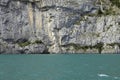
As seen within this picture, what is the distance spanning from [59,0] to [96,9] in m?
17.5

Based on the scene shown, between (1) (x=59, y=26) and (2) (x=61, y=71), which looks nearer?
(2) (x=61, y=71)

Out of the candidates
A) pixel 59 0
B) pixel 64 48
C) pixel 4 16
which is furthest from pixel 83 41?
pixel 4 16

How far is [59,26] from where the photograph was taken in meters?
158

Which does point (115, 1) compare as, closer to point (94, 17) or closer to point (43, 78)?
point (94, 17)

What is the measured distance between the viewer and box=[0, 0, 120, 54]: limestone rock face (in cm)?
15538

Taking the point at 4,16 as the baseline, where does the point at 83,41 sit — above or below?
below

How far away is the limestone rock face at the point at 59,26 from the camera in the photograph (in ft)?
510

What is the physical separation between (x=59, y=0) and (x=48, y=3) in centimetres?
530

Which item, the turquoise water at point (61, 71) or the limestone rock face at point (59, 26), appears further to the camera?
the limestone rock face at point (59, 26)

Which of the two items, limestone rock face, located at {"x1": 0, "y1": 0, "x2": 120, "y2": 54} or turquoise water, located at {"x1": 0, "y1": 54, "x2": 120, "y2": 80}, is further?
limestone rock face, located at {"x1": 0, "y1": 0, "x2": 120, "y2": 54}

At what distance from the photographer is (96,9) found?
159 metres

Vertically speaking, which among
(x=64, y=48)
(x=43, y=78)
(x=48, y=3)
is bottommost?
(x=64, y=48)

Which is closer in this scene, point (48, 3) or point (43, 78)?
point (43, 78)

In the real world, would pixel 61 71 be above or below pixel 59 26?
below
